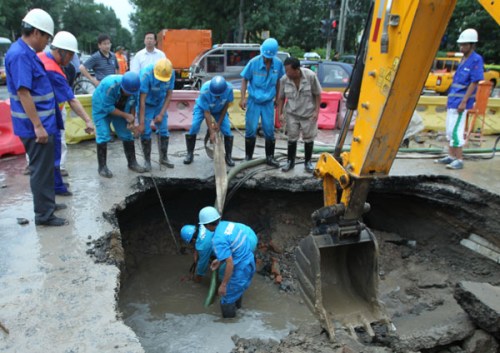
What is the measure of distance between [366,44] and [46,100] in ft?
9.94

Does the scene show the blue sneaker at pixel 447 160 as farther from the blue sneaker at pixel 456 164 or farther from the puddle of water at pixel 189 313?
the puddle of water at pixel 189 313

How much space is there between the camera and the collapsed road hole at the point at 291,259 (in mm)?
4613

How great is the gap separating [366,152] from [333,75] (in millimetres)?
8247

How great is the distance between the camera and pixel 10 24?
3503 centimetres

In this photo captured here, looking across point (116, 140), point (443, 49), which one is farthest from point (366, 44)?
point (443, 49)

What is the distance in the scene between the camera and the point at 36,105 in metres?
3.99

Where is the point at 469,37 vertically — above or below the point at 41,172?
above

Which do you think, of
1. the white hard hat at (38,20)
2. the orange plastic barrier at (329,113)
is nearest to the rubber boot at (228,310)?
the white hard hat at (38,20)

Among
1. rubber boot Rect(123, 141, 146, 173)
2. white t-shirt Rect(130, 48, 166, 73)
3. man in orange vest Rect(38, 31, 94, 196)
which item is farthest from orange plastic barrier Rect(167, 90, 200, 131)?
man in orange vest Rect(38, 31, 94, 196)

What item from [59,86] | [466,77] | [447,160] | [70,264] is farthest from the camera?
[447,160]

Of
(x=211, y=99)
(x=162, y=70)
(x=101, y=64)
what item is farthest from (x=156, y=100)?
(x=101, y=64)

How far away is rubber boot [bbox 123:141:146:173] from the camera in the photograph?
19.2ft

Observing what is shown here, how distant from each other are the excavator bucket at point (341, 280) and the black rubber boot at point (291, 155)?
95.5 inches

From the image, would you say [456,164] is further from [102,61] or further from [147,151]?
[102,61]
